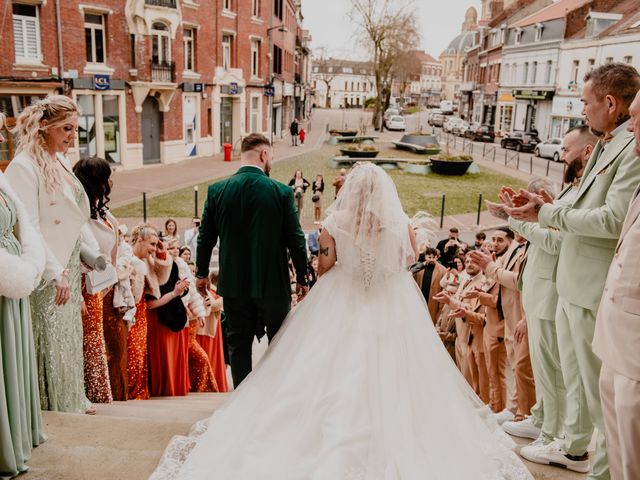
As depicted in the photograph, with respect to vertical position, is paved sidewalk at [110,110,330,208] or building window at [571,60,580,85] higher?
building window at [571,60,580,85]

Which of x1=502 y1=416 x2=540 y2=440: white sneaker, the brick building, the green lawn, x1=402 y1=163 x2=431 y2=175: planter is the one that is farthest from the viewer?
x1=402 y1=163 x2=431 y2=175: planter

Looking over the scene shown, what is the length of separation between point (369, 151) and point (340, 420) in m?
23.4

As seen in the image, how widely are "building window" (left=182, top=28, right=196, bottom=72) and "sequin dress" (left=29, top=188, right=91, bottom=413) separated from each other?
24.5 meters

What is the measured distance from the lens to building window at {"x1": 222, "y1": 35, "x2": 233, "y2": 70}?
2869cm

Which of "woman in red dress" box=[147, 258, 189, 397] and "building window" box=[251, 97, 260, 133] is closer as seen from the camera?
"woman in red dress" box=[147, 258, 189, 397]

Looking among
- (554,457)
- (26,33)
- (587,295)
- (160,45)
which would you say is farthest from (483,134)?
(587,295)

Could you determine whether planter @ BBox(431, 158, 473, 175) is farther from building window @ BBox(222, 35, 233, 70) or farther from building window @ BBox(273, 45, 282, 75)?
building window @ BBox(273, 45, 282, 75)

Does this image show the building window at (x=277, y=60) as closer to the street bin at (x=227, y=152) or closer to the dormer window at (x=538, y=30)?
the street bin at (x=227, y=152)

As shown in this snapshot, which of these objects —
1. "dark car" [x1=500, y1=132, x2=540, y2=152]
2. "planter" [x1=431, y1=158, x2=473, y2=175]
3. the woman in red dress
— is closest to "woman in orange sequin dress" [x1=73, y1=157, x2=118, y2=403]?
the woman in red dress

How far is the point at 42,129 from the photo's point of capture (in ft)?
10.6

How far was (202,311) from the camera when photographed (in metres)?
5.27

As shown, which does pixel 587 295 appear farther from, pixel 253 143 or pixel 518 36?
pixel 518 36

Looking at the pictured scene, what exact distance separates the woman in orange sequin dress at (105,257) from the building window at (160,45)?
21287 mm

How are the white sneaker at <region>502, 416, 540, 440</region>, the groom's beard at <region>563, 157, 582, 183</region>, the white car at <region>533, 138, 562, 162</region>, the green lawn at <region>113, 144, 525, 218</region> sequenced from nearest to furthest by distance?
1. the groom's beard at <region>563, 157, 582, 183</region>
2. the white sneaker at <region>502, 416, 540, 440</region>
3. the green lawn at <region>113, 144, 525, 218</region>
4. the white car at <region>533, 138, 562, 162</region>
